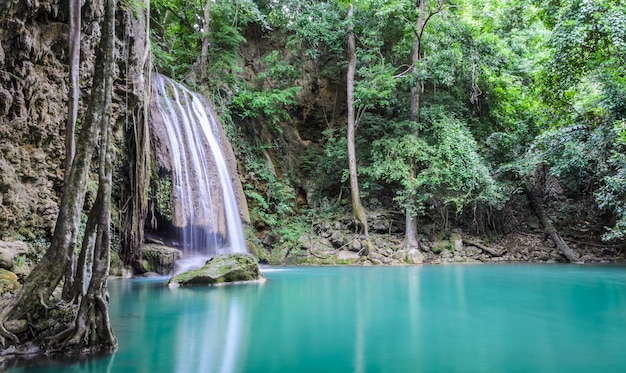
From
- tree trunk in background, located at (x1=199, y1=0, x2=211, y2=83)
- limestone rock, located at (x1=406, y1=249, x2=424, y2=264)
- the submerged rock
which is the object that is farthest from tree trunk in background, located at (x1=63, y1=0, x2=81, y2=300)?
limestone rock, located at (x1=406, y1=249, x2=424, y2=264)

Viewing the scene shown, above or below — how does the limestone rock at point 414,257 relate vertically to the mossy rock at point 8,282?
below

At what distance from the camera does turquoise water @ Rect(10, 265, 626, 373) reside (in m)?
3.27

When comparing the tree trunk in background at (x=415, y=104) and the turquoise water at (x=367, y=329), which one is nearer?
the turquoise water at (x=367, y=329)

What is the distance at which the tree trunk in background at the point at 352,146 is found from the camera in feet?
49.0

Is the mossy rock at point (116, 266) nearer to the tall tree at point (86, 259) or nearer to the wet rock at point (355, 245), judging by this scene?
the tall tree at point (86, 259)

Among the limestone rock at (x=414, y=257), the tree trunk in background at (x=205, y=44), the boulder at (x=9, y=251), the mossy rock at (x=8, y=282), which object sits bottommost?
the limestone rock at (x=414, y=257)

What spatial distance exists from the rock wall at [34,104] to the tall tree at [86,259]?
9.87ft

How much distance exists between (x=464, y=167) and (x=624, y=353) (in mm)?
11279

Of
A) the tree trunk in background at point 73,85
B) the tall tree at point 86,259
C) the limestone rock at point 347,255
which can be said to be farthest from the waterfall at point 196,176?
the tall tree at point 86,259

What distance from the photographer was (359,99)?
1520cm

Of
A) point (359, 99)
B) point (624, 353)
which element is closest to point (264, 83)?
point (359, 99)

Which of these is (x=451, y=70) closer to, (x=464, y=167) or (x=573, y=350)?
(x=464, y=167)

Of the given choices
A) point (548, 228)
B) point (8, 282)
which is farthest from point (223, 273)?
point (548, 228)

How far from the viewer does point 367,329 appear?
4469 mm
